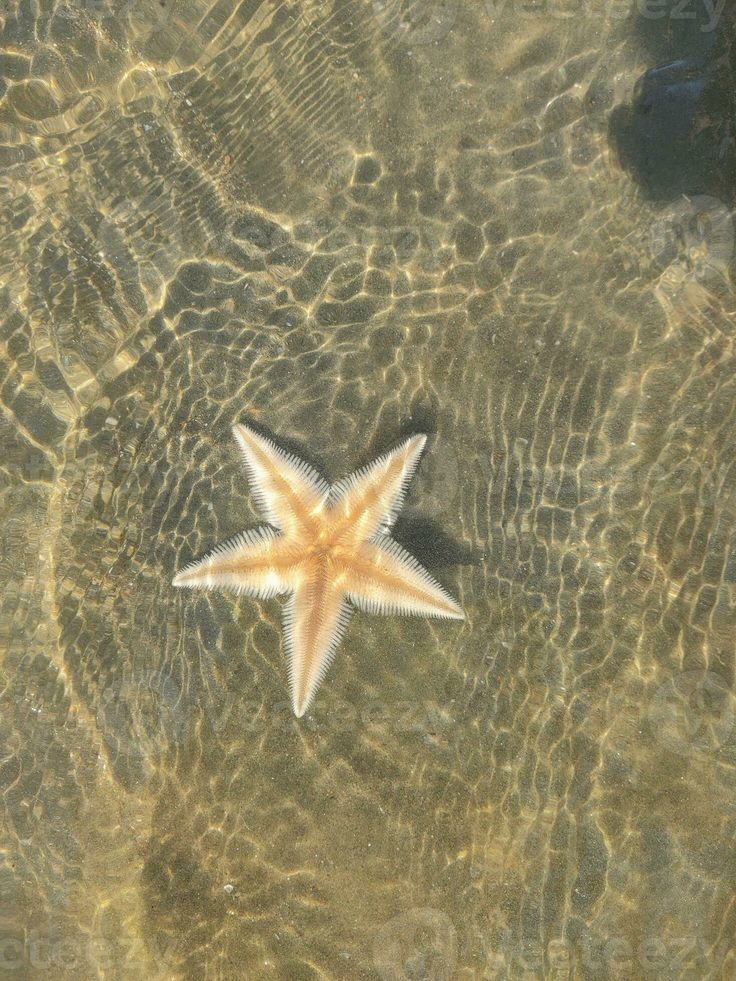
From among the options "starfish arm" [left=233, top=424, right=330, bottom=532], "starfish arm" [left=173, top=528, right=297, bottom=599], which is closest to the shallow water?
"starfish arm" [left=233, top=424, right=330, bottom=532]

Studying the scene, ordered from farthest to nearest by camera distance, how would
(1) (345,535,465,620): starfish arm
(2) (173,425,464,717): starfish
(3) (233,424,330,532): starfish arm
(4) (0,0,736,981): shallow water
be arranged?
1. (4) (0,0,736,981): shallow water
2. (3) (233,424,330,532): starfish arm
3. (2) (173,425,464,717): starfish
4. (1) (345,535,465,620): starfish arm

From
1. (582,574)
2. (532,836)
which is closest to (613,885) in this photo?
(532,836)

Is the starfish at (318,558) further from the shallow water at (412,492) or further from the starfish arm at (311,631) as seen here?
the shallow water at (412,492)

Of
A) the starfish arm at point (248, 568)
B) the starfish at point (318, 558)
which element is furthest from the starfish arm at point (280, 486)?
the starfish arm at point (248, 568)

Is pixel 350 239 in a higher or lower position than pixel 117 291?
higher

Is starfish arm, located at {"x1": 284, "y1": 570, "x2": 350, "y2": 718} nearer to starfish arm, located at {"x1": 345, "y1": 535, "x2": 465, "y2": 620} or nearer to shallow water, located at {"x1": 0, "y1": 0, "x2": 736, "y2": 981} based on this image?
starfish arm, located at {"x1": 345, "y1": 535, "x2": 465, "y2": 620}

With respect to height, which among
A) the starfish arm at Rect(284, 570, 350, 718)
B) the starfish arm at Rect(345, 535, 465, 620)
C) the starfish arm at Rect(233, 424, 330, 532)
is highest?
the starfish arm at Rect(233, 424, 330, 532)

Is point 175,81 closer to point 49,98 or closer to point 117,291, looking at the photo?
point 49,98

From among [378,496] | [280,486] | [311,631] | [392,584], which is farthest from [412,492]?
[311,631]

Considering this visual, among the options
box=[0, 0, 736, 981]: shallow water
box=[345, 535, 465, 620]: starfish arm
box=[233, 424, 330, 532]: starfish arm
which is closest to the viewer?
box=[345, 535, 465, 620]: starfish arm

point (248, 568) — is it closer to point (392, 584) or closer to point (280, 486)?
point (280, 486)
